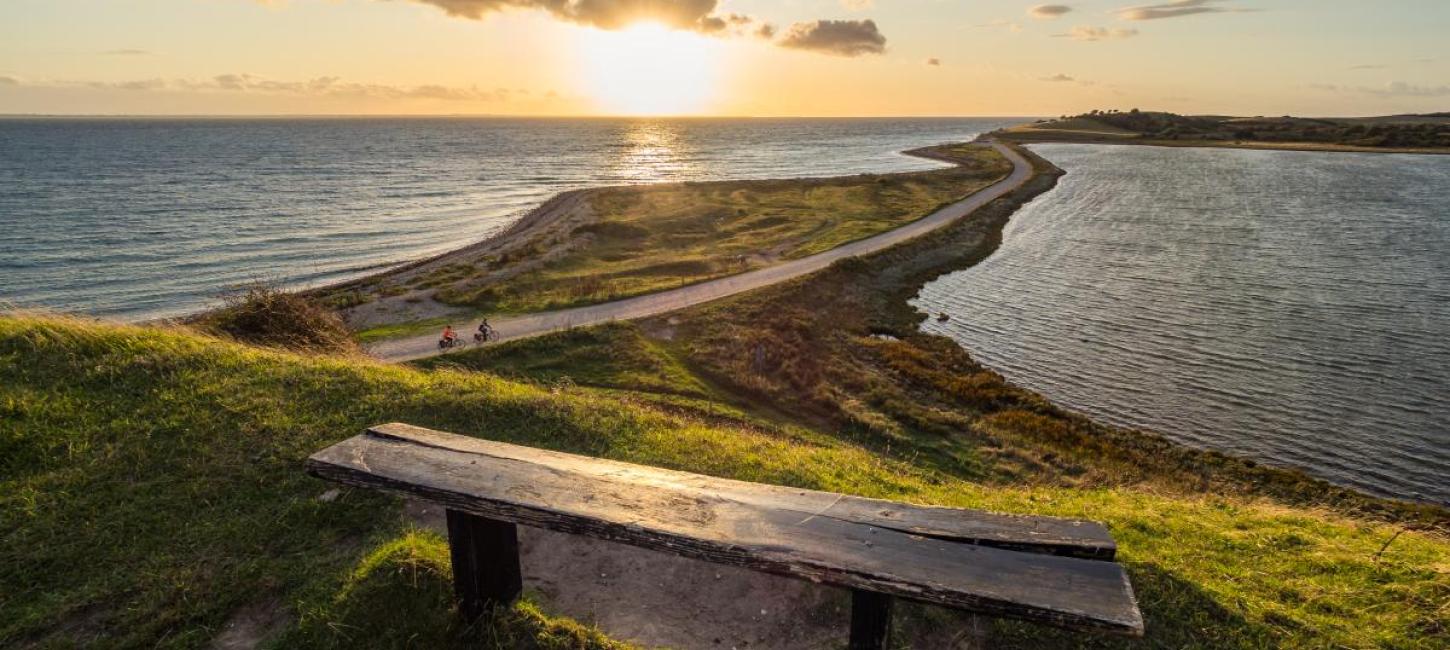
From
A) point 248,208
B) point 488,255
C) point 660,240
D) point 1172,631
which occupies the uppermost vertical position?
point 1172,631

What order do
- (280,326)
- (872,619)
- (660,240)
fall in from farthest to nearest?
1. (660,240)
2. (280,326)
3. (872,619)

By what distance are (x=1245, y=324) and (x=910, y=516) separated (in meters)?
34.4

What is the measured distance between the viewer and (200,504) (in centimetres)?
827

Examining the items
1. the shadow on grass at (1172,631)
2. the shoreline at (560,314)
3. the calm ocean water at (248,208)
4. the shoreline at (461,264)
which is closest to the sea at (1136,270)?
the calm ocean water at (248,208)

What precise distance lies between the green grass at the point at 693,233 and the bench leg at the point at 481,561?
26.5 metres

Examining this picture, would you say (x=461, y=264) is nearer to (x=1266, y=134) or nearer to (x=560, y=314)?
(x=560, y=314)

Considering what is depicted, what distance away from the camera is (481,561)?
6.02 m

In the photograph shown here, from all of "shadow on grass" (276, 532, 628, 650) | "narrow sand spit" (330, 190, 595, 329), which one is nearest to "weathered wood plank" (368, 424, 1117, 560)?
"shadow on grass" (276, 532, 628, 650)

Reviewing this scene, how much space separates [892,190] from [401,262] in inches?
1954

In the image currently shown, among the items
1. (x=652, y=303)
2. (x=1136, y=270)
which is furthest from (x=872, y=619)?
(x=1136, y=270)

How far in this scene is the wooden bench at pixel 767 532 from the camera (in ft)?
14.3

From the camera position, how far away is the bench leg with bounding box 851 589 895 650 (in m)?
5.02

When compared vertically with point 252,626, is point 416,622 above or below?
above

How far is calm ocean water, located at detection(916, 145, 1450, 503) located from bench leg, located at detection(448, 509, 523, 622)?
21929 millimetres
